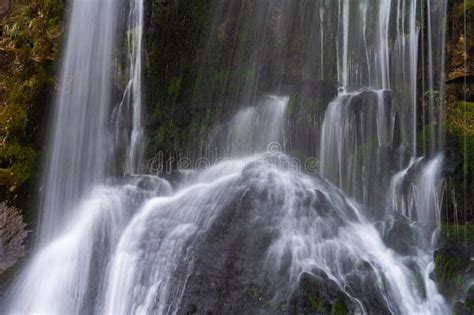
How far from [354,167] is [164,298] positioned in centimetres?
448

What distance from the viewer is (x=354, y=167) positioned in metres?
9.66

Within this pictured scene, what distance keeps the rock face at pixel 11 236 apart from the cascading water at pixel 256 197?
1.66ft

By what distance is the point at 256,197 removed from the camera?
814 cm

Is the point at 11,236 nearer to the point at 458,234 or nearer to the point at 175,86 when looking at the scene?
the point at 175,86

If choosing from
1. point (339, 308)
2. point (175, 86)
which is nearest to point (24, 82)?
point (175, 86)

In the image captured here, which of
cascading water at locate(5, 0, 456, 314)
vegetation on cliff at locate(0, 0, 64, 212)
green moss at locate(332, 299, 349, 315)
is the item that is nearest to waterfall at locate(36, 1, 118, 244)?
cascading water at locate(5, 0, 456, 314)

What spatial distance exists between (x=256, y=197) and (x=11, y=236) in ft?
17.0

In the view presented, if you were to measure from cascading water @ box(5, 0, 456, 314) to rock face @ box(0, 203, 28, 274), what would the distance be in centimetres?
51

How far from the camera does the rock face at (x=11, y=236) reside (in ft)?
31.8

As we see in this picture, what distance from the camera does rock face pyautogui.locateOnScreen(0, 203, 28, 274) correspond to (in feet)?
31.8

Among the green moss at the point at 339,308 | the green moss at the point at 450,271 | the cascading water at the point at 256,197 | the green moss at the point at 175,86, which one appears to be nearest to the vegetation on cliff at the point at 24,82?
the cascading water at the point at 256,197

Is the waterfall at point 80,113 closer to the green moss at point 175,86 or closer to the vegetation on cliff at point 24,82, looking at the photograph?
the vegetation on cliff at point 24,82

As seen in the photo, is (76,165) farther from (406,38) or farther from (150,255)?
(406,38)

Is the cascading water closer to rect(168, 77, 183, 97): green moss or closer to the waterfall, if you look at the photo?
the waterfall
